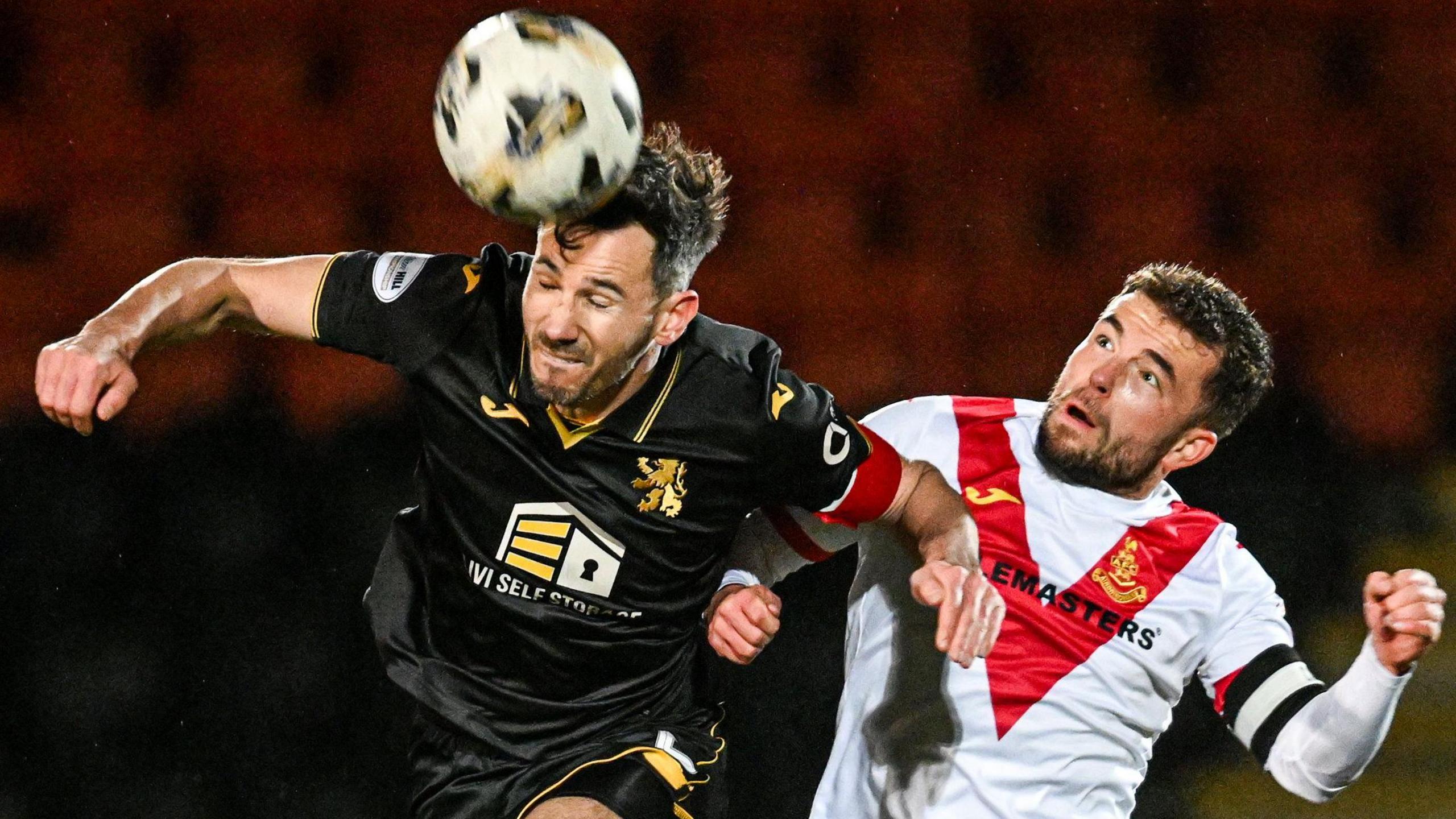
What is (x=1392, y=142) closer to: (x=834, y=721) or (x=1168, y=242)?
(x=1168, y=242)

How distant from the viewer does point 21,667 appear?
1733mm

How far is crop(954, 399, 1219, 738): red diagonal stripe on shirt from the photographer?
4.57 ft

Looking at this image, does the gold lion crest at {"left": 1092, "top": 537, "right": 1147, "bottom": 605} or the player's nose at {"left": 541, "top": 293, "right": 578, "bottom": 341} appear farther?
the gold lion crest at {"left": 1092, "top": 537, "right": 1147, "bottom": 605}

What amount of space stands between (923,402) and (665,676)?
41 cm

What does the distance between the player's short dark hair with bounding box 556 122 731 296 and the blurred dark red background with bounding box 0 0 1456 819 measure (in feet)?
1.98

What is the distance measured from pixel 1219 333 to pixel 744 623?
0.63 metres

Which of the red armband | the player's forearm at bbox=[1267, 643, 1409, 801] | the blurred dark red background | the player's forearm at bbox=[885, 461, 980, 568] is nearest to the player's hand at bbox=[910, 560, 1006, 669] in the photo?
the player's forearm at bbox=[885, 461, 980, 568]

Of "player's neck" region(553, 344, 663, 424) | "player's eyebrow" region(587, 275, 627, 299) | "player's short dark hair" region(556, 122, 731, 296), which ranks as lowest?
"player's neck" region(553, 344, 663, 424)

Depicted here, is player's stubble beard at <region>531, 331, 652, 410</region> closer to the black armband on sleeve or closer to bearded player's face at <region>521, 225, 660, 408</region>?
bearded player's face at <region>521, 225, 660, 408</region>

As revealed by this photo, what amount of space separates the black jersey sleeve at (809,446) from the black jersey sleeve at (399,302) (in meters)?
0.27

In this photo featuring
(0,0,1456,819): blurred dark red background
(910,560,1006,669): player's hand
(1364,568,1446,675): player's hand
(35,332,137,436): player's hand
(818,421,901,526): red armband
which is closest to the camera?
(35,332,137,436): player's hand

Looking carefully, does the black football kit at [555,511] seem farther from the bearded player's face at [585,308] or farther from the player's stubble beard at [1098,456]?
the player's stubble beard at [1098,456]

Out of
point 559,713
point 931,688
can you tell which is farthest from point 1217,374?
point 559,713

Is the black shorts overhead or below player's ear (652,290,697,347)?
below
